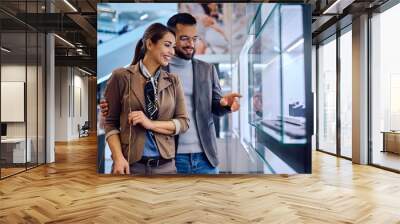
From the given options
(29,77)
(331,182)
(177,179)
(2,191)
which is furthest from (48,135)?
(331,182)

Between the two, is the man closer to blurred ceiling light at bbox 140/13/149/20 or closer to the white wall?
blurred ceiling light at bbox 140/13/149/20

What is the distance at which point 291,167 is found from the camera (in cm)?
625

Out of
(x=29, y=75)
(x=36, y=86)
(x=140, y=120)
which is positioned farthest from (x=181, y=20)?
(x=36, y=86)

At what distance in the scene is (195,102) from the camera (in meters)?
6.19

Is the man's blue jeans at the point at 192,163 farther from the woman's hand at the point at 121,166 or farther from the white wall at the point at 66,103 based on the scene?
the white wall at the point at 66,103

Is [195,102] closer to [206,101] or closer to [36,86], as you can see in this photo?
[206,101]

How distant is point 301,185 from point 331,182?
1.85 feet

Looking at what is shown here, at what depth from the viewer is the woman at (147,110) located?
6.02m

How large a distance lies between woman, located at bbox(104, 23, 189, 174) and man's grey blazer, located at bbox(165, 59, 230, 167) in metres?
0.24

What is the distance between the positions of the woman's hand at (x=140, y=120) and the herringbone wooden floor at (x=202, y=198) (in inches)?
36.0

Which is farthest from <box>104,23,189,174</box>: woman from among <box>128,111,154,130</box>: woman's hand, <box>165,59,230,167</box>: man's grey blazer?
<box>165,59,230,167</box>: man's grey blazer

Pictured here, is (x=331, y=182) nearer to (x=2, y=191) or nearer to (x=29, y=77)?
(x=2, y=191)

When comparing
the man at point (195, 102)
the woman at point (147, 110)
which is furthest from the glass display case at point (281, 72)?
the woman at point (147, 110)

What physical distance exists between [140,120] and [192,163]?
3.57 ft
